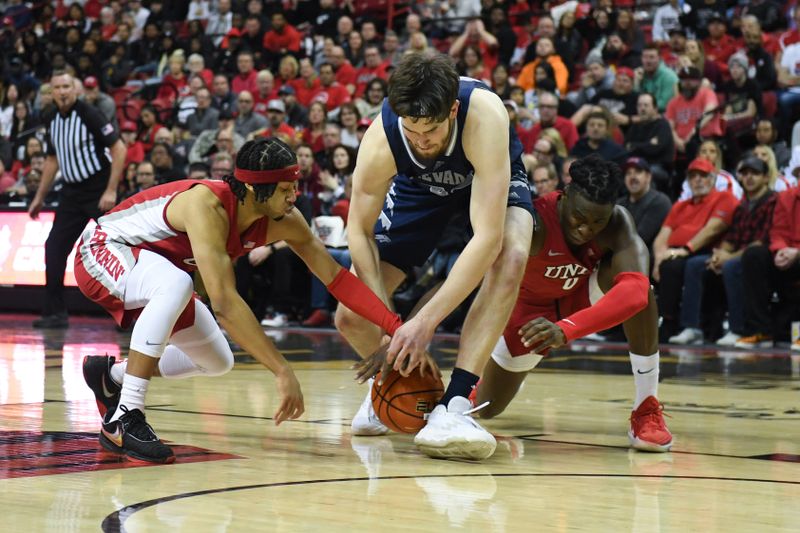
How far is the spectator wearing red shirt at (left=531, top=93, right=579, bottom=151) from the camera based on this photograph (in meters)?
11.7

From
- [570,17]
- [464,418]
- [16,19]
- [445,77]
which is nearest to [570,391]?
[464,418]

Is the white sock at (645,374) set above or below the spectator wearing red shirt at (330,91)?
above

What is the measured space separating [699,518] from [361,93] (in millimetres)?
11956

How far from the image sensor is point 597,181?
440 centimetres

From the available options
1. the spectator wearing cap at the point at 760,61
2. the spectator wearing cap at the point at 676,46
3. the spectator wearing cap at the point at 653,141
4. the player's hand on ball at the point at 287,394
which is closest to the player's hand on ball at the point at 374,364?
the player's hand on ball at the point at 287,394

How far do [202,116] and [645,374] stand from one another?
11151 millimetres

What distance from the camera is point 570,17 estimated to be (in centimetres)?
1385

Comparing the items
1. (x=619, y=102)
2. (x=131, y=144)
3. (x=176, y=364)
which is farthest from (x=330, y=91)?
(x=176, y=364)

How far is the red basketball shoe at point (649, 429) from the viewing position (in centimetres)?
424

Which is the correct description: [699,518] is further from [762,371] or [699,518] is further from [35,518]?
[762,371]

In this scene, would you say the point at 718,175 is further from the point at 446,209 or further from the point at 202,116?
the point at 202,116

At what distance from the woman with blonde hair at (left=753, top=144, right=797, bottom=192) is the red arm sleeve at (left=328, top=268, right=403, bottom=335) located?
6.39m

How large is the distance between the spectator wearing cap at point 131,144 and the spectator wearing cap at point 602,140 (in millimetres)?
5798

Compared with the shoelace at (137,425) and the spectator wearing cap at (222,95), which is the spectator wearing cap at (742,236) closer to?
the shoelace at (137,425)
